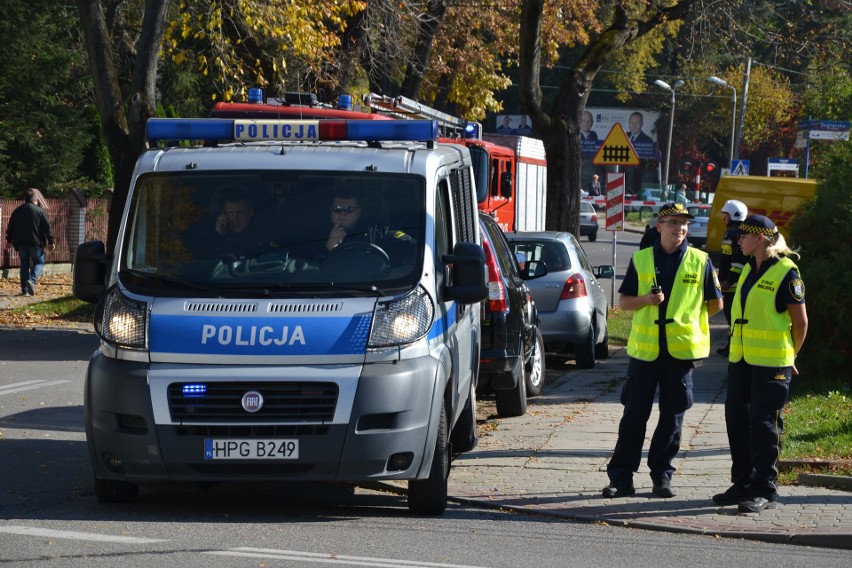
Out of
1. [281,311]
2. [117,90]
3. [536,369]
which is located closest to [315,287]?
[281,311]

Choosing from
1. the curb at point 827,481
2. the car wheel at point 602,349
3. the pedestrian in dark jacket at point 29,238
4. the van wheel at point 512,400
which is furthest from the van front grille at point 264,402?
the pedestrian in dark jacket at point 29,238

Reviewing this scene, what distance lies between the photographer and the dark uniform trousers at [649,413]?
27.7ft

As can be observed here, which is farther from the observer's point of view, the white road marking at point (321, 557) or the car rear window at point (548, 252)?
the car rear window at point (548, 252)

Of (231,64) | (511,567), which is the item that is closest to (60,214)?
(231,64)

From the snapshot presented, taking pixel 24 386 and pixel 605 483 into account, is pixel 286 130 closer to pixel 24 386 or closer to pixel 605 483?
pixel 605 483

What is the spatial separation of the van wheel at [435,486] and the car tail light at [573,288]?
7.31 m

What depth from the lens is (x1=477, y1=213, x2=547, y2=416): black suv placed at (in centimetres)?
1120

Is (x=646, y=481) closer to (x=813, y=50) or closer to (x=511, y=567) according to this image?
(x=511, y=567)

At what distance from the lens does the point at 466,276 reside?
7.96 metres

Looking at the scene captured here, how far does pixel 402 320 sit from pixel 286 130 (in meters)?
1.75

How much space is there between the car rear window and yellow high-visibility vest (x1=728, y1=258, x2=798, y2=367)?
23.1ft

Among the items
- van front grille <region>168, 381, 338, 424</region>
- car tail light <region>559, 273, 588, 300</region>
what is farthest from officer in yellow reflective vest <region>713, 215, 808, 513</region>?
car tail light <region>559, 273, 588, 300</region>

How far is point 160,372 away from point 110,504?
1.10 m

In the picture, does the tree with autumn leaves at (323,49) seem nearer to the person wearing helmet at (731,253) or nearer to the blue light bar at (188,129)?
the person wearing helmet at (731,253)
